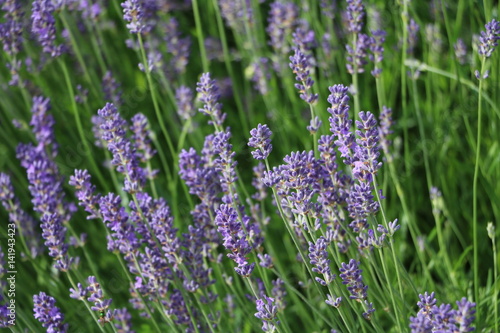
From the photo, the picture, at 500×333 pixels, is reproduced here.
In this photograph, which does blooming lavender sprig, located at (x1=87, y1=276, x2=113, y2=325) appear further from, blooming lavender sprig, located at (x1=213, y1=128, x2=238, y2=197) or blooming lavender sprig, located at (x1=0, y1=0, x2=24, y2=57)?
blooming lavender sprig, located at (x1=0, y1=0, x2=24, y2=57)

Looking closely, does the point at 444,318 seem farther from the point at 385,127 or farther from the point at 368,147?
the point at 385,127

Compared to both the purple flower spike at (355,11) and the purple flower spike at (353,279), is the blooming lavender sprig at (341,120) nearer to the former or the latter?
the purple flower spike at (353,279)

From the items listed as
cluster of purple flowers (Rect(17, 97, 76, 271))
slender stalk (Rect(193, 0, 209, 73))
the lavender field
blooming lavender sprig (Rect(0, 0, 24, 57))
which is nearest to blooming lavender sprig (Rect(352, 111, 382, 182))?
the lavender field

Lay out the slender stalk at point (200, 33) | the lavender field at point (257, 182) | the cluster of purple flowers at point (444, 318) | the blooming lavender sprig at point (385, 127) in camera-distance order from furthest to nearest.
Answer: the slender stalk at point (200, 33) → the blooming lavender sprig at point (385, 127) → the lavender field at point (257, 182) → the cluster of purple flowers at point (444, 318)

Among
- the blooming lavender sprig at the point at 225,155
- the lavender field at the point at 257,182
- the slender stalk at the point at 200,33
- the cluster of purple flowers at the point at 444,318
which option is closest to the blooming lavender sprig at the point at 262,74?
the lavender field at the point at 257,182

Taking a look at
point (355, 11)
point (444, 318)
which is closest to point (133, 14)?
point (355, 11)

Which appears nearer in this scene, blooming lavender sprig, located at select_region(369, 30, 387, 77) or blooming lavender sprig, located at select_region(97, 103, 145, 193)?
blooming lavender sprig, located at select_region(97, 103, 145, 193)
